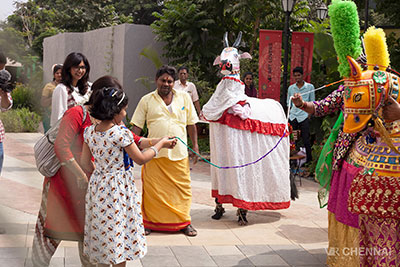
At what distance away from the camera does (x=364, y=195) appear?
289cm

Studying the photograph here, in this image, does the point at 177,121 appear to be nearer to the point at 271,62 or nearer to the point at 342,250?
the point at 342,250

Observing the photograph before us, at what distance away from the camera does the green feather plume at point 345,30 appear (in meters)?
2.94

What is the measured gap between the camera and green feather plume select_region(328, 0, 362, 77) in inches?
116

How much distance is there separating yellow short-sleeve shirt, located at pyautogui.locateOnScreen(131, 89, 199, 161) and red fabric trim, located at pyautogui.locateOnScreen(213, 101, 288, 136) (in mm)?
494

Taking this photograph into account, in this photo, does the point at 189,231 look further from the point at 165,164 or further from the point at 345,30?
the point at 345,30

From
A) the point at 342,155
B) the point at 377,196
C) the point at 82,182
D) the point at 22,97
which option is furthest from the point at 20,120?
the point at 342,155

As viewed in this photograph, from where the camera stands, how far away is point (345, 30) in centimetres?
296

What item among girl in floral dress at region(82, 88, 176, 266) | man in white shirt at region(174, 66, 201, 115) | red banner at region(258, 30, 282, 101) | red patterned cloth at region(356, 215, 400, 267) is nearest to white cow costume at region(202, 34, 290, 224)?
red patterned cloth at region(356, 215, 400, 267)

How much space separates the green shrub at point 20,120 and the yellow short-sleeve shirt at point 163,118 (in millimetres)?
4073

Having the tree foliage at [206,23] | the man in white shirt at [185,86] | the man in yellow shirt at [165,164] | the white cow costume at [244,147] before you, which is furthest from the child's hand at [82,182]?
the tree foliage at [206,23]

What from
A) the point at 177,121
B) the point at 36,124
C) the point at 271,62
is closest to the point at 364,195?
the point at 177,121

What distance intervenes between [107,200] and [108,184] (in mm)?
95

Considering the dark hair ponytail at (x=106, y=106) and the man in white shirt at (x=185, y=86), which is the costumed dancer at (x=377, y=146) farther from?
the man in white shirt at (x=185, y=86)

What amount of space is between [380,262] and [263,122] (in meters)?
2.43
